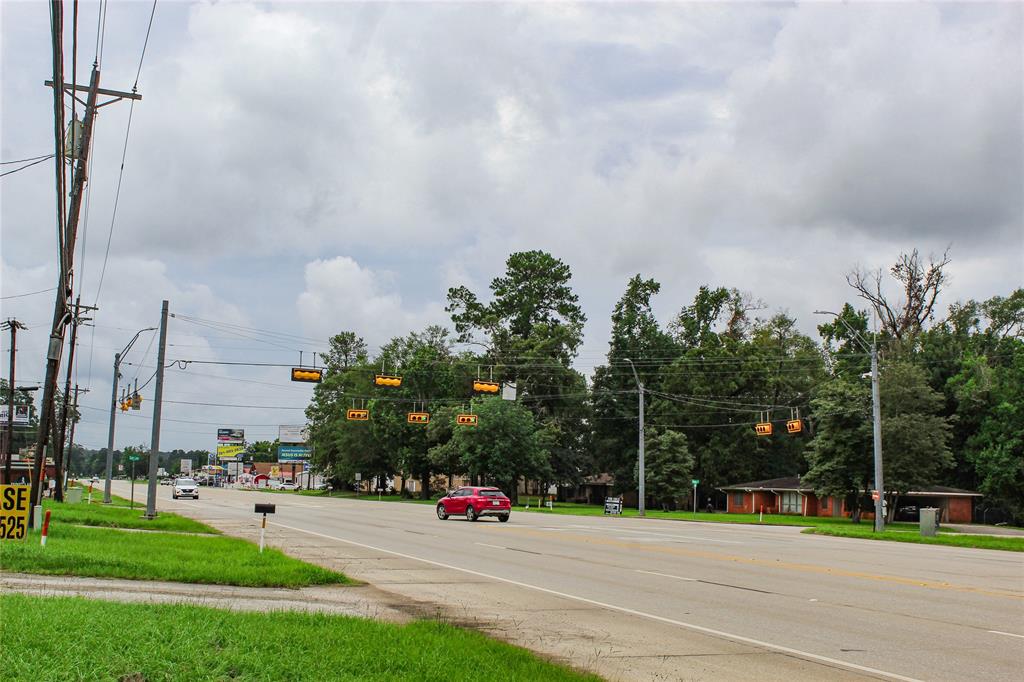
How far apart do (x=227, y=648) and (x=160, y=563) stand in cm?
938

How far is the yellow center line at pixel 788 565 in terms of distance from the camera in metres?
16.9

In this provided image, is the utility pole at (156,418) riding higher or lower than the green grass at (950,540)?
higher

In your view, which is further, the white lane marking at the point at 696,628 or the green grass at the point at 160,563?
the green grass at the point at 160,563

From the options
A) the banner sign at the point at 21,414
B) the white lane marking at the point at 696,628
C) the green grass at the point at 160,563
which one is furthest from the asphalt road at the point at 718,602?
the banner sign at the point at 21,414

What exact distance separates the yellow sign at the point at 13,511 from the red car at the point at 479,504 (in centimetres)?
2454

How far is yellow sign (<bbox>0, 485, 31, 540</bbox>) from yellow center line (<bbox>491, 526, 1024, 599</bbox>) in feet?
49.9

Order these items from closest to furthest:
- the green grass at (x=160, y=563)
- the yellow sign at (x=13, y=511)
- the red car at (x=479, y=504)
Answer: the green grass at (x=160, y=563), the yellow sign at (x=13, y=511), the red car at (x=479, y=504)

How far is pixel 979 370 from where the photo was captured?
71.6 m

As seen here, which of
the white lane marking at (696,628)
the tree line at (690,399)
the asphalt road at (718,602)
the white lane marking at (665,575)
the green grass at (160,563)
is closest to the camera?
the white lane marking at (696,628)

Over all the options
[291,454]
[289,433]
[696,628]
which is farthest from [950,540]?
[289,433]

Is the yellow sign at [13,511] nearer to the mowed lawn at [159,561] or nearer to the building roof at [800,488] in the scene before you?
the mowed lawn at [159,561]

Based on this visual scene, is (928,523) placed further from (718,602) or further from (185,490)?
(185,490)

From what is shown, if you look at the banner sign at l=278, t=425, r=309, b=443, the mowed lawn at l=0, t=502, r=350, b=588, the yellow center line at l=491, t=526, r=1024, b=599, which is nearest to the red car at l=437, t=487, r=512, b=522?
the yellow center line at l=491, t=526, r=1024, b=599

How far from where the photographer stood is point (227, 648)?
807cm
